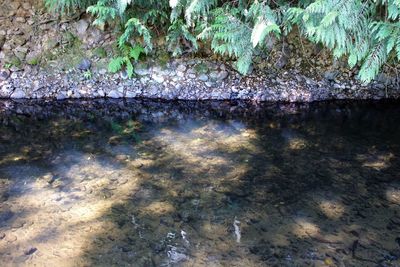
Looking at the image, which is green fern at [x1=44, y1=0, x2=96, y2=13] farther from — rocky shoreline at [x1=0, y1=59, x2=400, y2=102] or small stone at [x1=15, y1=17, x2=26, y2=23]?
rocky shoreline at [x1=0, y1=59, x2=400, y2=102]

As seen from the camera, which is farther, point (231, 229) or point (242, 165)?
point (242, 165)

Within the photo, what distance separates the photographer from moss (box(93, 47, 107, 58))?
8.59 metres

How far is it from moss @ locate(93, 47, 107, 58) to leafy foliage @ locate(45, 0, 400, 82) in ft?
1.84

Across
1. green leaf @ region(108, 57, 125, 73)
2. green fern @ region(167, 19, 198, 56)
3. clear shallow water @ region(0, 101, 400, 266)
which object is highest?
green fern @ region(167, 19, 198, 56)

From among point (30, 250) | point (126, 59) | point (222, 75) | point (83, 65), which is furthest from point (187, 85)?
point (30, 250)

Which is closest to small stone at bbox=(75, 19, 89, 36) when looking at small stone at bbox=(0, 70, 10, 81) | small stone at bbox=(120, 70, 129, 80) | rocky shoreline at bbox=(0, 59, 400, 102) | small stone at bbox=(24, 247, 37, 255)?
rocky shoreline at bbox=(0, 59, 400, 102)

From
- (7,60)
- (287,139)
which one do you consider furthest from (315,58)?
(7,60)

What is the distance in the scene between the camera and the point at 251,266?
12.8 feet

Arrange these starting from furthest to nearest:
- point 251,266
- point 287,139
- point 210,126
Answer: point 210,126 → point 287,139 → point 251,266

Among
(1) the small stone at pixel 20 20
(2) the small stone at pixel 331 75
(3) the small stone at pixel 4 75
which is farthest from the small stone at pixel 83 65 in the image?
(2) the small stone at pixel 331 75

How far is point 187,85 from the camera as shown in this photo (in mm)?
8398

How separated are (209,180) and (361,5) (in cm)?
338

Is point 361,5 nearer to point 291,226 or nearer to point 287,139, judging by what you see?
point 287,139

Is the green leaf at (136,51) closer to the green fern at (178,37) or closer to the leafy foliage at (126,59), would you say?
the leafy foliage at (126,59)
